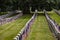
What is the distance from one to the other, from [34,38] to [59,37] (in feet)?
19.1

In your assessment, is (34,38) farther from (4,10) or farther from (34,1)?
(4,10)

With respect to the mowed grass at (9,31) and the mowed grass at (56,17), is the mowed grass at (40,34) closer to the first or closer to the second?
the mowed grass at (9,31)

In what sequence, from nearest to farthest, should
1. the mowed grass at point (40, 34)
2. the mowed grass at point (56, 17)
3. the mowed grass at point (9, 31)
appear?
the mowed grass at point (40, 34)
the mowed grass at point (9, 31)
the mowed grass at point (56, 17)

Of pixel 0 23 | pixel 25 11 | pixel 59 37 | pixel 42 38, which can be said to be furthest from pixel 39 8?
pixel 59 37

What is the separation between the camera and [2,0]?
73.9 meters

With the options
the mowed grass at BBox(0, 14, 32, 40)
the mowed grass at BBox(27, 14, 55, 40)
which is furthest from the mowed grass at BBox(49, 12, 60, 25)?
the mowed grass at BBox(27, 14, 55, 40)

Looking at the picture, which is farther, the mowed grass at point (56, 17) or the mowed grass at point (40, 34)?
the mowed grass at point (56, 17)

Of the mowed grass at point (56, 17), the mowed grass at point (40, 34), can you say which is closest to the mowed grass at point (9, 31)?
the mowed grass at point (40, 34)

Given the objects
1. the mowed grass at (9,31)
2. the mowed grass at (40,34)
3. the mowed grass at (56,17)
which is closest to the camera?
the mowed grass at (40,34)

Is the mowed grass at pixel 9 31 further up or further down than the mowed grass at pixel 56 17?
further up

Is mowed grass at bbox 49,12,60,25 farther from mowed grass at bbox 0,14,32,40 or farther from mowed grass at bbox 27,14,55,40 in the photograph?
mowed grass at bbox 27,14,55,40

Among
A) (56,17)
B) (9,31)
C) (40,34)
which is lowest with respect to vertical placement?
(56,17)

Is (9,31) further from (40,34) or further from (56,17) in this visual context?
(56,17)

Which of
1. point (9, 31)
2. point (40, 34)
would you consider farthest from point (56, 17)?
point (40, 34)
